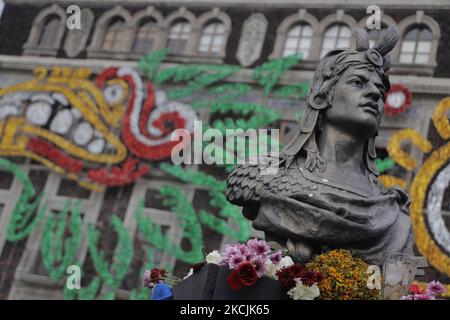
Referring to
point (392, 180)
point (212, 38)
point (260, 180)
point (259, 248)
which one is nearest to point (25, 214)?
point (212, 38)

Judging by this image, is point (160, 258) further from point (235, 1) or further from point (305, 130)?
point (305, 130)

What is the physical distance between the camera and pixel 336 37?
705 inches

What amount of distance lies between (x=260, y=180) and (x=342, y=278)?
4.26ft

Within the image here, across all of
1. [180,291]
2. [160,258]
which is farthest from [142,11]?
[180,291]

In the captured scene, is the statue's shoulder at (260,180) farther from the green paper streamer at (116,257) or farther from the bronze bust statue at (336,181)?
the green paper streamer at (116,257)

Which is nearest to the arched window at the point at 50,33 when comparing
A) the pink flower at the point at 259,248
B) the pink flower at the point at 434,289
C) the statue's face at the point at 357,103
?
the statue's face at the point at 357,103

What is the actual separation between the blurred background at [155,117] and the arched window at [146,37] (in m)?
0.04

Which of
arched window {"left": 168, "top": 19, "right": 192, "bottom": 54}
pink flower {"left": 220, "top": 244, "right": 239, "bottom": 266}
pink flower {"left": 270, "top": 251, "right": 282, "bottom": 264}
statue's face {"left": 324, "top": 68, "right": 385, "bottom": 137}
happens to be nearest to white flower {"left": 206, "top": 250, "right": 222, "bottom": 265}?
pink flower {"left": 220, "top": 244, "right": 239, "bottom": 266}

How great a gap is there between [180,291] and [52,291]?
46.2 feet

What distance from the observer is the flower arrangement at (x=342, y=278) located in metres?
4.23

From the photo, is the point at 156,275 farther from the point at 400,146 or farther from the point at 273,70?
the point at 273,70

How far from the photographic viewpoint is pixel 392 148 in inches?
626

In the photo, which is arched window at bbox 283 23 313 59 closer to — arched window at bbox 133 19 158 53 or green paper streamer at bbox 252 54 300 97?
green paper streamer at bbox 252 54 300 97

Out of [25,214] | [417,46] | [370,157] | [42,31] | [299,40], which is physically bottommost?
[370,157]
